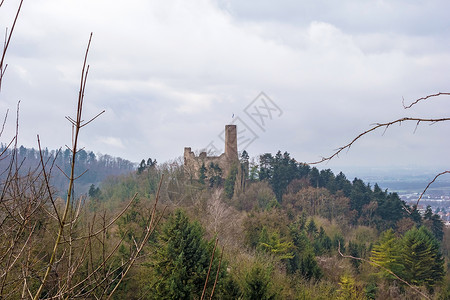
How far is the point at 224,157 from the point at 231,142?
1692 millimetres

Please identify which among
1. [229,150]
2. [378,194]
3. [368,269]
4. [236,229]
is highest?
[229,150]

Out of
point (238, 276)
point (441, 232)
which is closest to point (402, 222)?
point (441, 232)

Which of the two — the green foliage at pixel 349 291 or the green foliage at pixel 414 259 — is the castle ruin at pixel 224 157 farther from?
→ the green foliage at pixel 349 291

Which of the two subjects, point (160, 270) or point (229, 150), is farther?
point (229, 150)

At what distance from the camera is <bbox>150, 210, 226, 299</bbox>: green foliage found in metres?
11.5

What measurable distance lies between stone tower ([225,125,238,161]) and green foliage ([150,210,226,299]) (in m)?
30.3

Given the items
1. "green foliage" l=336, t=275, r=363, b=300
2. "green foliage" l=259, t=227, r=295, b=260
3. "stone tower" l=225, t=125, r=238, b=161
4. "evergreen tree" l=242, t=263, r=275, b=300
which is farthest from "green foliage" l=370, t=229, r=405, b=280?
"stone tower" l=225, t=125, r=238, b=161

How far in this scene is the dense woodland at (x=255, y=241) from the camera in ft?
30.5

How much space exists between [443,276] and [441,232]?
48.8 ft

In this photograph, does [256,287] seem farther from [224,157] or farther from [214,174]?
[224,157]

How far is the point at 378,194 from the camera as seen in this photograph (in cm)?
4109

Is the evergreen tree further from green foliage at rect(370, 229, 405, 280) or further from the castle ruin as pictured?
the castle ruin

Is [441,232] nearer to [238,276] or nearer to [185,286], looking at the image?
[238,276]

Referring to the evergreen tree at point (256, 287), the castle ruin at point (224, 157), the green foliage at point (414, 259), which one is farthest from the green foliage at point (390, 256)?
the castle ruin at point (224, 157)
